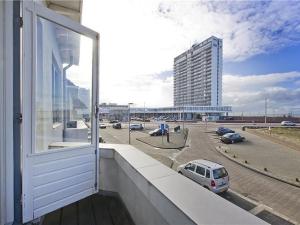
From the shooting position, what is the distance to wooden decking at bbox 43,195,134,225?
8.19ft

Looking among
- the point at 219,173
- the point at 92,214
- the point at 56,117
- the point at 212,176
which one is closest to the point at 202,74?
the point at 219,173

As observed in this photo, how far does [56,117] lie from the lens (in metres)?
2.69

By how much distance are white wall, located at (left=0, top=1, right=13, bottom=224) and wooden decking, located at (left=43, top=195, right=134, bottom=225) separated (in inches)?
31.9

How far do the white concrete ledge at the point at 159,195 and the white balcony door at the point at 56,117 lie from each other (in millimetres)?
451

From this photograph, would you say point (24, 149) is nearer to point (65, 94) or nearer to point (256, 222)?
point (65, 94)

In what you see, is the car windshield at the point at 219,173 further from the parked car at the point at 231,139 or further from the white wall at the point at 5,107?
the parked car at the point at 231,139

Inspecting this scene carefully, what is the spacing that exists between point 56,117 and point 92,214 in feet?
4.04

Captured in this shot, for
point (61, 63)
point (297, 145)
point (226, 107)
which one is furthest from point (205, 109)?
point (61, 63)

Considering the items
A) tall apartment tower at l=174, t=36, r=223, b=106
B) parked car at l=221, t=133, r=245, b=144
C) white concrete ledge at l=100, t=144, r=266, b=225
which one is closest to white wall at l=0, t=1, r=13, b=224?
white concrete ledge at l=100, t=144, r=266, b=225

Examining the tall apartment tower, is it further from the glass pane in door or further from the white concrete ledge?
the glass pane in door

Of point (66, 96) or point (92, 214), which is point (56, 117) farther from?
point (92, 214)

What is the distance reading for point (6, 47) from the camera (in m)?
1.79

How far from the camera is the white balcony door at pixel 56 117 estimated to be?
1.90 m

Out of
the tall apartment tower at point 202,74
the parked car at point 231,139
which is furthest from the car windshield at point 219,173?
the tall apartment tower at point 202,74
